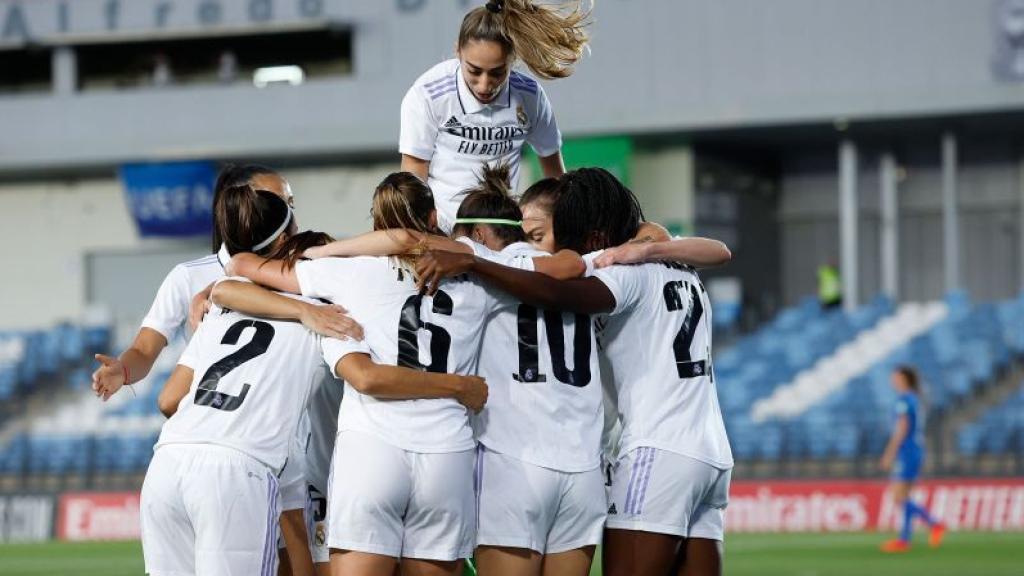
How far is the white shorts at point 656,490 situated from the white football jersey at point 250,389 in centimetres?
121

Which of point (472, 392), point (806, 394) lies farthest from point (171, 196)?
point (472, 392)

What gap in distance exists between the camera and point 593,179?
6.56 m

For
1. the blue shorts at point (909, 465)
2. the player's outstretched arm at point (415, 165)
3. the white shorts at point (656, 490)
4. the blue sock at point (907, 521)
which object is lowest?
the blue sock at point (907, 521)

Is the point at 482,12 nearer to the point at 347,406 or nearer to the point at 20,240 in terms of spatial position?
the point at 347,406

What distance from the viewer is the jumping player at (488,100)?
7016 millimetres

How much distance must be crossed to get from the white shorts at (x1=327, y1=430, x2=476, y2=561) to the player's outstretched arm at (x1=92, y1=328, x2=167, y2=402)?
1.24 meters

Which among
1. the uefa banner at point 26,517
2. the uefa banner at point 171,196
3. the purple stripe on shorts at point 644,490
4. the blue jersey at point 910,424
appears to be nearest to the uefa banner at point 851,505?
the blue jersey at point 910,424

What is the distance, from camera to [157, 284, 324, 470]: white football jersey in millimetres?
6195

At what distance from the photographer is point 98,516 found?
78.6 feet

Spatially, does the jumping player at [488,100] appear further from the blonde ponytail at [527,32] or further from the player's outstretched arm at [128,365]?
the player's outstretched arm at [128,365]

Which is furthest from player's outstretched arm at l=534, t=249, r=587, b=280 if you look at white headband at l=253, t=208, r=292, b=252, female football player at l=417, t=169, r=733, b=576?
white headband at l=253, t=208, r=292, b=252

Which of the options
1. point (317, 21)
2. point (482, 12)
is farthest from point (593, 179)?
point (317, 21)

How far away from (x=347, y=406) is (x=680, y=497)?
4.22 feet

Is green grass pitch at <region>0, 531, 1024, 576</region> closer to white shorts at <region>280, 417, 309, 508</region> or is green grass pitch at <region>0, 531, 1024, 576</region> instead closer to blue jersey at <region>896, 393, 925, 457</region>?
blue jersey at <region>896, 393, 925, 457</region>
